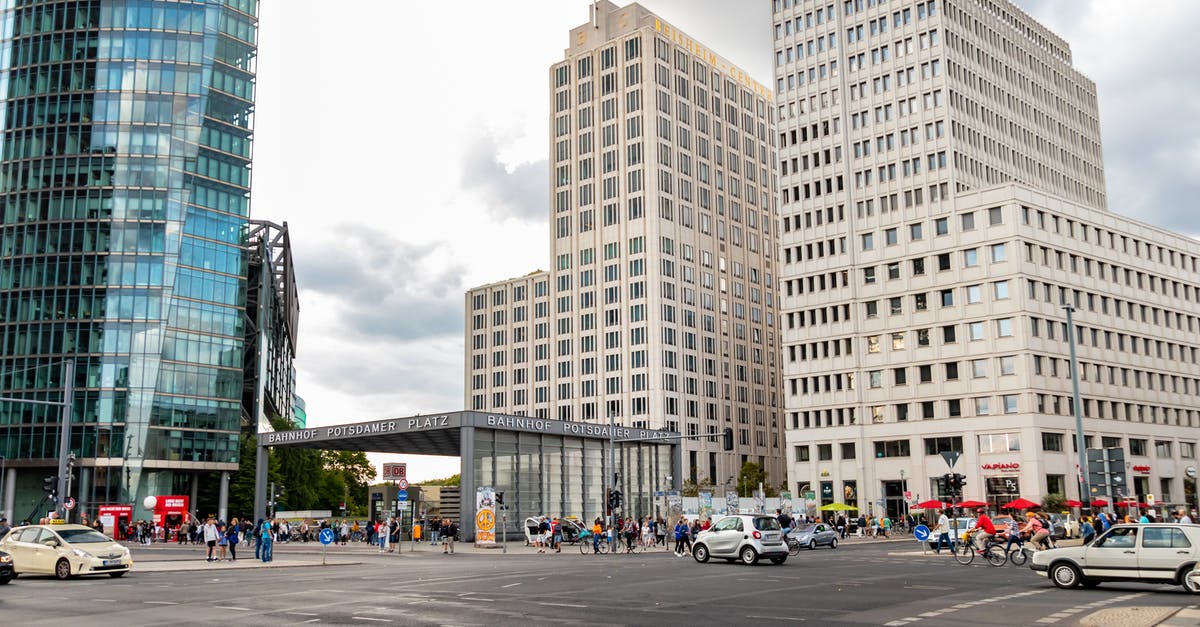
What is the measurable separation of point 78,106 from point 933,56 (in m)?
82.9

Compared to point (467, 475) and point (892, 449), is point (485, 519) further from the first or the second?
point (892, 449)

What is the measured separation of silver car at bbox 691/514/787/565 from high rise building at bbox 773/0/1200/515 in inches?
2326

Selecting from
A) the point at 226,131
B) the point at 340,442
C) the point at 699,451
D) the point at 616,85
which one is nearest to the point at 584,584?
the point at 340,442

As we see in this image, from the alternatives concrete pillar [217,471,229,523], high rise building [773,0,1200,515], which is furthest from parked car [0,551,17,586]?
high rise building [773,0,1200,515]

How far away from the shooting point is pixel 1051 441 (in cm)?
8775

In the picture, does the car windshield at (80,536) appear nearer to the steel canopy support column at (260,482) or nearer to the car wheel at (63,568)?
the car wheel at (63,568)

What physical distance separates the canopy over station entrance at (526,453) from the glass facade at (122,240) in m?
25.1

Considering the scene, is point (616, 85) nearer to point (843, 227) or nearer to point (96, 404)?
point (843, 227)

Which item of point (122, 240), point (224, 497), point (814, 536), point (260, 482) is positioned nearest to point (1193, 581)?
point (814, 536)

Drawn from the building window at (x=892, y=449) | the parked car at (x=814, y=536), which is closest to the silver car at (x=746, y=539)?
the parked car at (x=814, y=536)

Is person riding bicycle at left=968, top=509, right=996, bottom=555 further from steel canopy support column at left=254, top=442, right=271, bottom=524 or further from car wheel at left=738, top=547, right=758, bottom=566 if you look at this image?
steel canopy support column at left=254, top=442, right=271, bottom=524

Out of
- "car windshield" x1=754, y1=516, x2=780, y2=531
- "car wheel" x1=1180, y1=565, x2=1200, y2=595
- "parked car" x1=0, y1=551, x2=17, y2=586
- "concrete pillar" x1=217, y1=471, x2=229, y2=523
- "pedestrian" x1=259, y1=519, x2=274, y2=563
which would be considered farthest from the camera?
"concrete pillar" x1=217, y1=471, x2=229, y2=523

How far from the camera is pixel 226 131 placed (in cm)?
10169

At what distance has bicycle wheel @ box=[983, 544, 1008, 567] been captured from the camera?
109ft
